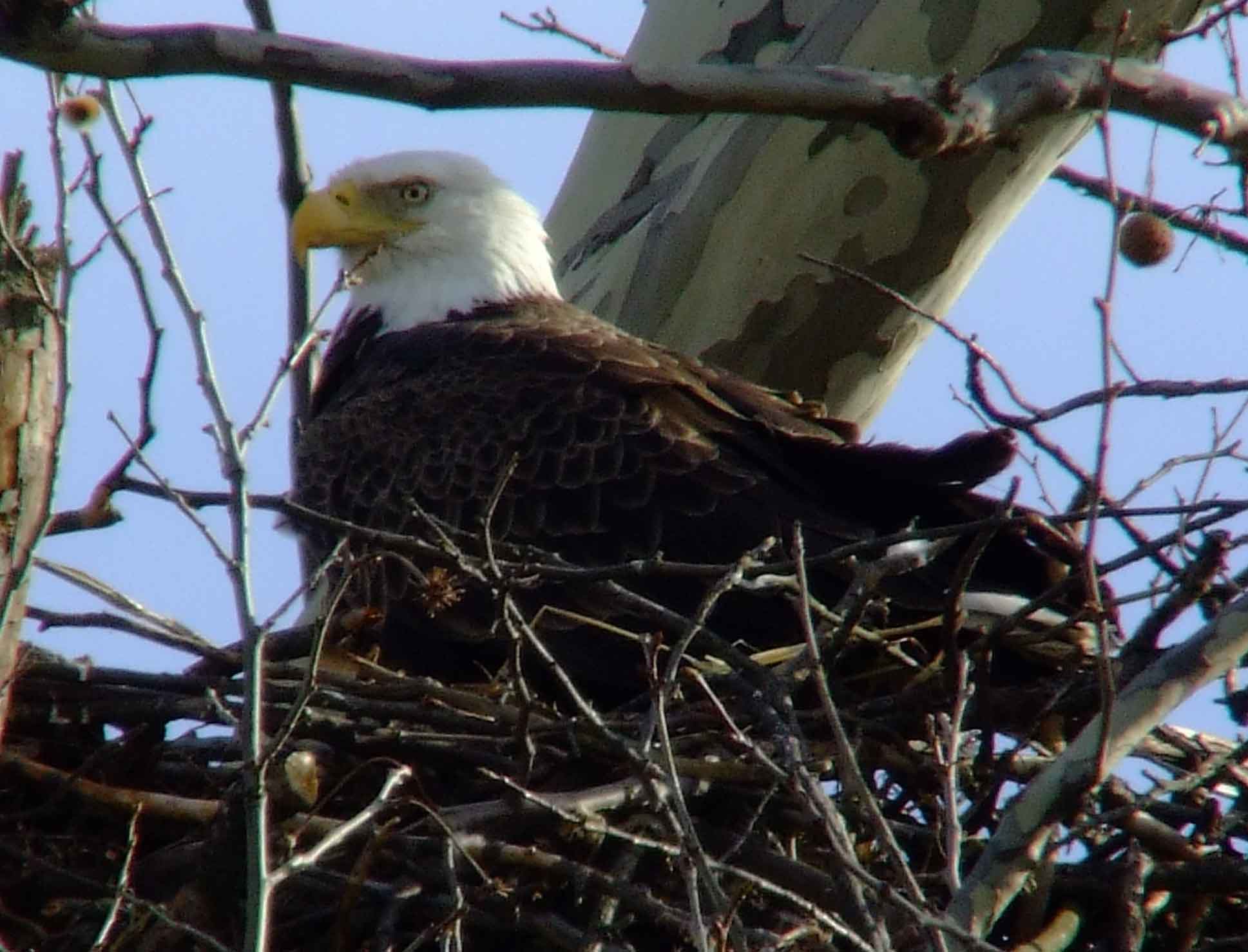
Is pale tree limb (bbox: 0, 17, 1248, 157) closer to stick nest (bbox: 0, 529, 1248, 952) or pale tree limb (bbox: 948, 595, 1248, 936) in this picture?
stick nest (bbox: 0, 529, 1248, 952)

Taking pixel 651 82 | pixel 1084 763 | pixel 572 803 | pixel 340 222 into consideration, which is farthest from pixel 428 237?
pixel 1084 763

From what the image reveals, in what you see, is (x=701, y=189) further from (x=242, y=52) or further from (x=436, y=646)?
(x=242, y=52)

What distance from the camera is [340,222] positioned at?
588cm

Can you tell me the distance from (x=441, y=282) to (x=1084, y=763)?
10.9ft

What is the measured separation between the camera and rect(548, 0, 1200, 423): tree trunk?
511cm

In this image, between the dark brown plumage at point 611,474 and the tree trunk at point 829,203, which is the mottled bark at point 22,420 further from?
the tree trunk at point 829,203

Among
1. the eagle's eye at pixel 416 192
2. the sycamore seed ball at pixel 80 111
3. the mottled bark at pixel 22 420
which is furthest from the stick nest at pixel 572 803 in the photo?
the eagle's eye at pixel 416 192

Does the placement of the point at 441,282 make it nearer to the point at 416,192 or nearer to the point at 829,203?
the point at 416,192

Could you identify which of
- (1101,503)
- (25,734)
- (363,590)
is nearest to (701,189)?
(363,590)

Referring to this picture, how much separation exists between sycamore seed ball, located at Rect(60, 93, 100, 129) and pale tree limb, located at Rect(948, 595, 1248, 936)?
2.12 metres

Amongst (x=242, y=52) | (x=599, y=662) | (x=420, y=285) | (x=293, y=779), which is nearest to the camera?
(x=242, y=52)

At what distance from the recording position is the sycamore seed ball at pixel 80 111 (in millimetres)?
3916

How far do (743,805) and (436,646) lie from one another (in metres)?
1.09

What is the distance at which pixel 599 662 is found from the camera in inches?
183
